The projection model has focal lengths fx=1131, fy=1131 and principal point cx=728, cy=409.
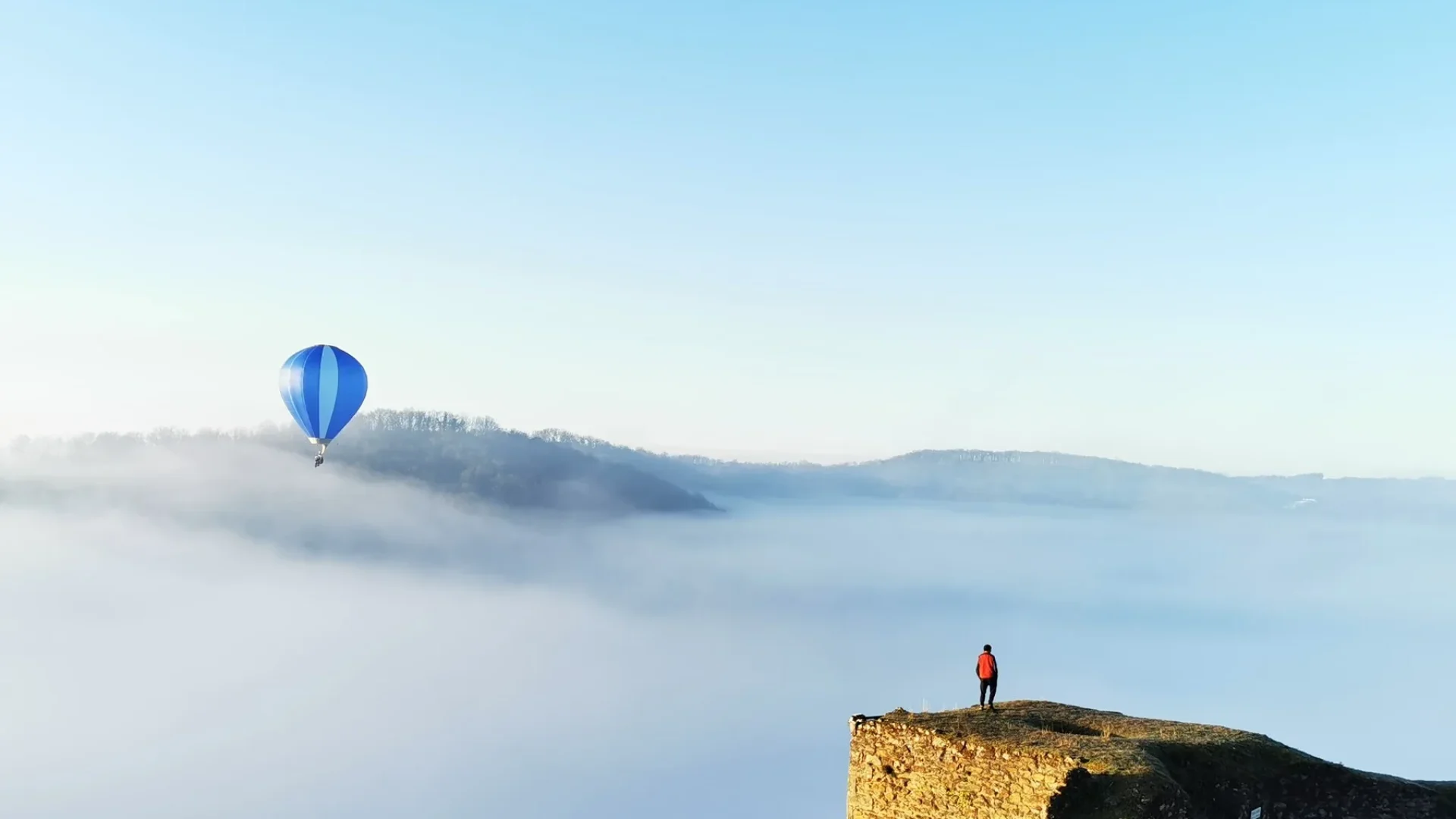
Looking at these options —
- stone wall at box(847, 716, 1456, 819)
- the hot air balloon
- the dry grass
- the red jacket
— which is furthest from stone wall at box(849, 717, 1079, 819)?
the hot air balloon

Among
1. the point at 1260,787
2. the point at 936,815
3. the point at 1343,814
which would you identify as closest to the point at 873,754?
the point at 936,815

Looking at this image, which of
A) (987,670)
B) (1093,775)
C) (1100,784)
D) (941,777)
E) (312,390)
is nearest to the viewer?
(1100,784)

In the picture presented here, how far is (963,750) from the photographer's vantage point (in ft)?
67.5

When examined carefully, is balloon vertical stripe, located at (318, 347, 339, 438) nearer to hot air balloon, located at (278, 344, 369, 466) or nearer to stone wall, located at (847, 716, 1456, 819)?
hot air balloon, located at (278, 344, 369, 466)

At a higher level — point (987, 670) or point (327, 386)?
point (327, 386)

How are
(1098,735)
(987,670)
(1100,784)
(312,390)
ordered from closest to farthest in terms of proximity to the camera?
(1100,784) < (1098,735) < (987,670) < (312,390)

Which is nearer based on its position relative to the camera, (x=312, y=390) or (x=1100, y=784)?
(x=1100, y=784)

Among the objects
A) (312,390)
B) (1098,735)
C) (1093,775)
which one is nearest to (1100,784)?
(1093,775)

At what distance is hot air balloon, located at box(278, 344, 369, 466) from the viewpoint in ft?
160

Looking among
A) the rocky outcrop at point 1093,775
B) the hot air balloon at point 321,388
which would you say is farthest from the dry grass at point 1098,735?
the hot air balloon at point 321,388

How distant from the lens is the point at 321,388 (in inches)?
1927

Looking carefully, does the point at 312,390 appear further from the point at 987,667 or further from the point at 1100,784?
the point at 1100,784

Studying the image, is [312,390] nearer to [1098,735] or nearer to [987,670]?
[987,670]

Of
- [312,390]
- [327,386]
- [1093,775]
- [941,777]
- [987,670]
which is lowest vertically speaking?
[941,777]
